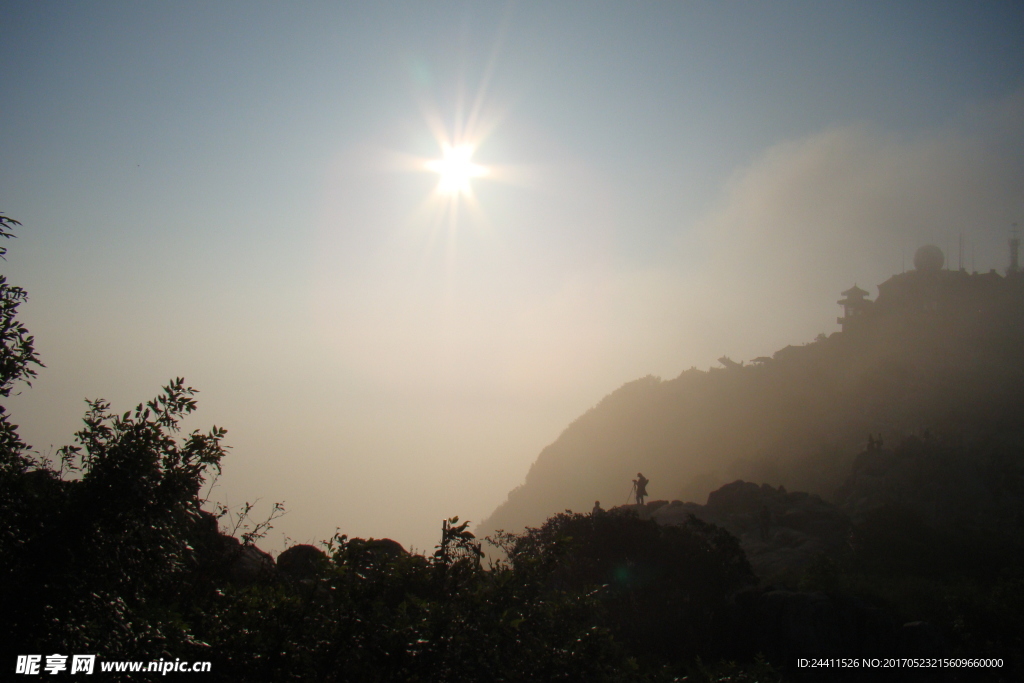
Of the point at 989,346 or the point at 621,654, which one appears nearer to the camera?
the point at 621,654

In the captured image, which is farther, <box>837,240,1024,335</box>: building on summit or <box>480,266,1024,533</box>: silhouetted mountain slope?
<box>837,240,1024,335</box>: building on summit

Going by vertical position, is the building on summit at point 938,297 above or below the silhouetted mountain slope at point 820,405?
above

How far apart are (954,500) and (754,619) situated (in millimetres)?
37880

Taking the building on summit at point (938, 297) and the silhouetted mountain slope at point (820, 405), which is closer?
the silhouetted mountain slope at point (820, 405)

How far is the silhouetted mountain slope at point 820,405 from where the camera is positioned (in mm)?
67250

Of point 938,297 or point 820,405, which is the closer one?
point 820,405

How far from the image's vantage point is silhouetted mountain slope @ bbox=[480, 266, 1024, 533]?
221 ft

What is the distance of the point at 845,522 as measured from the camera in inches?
1578

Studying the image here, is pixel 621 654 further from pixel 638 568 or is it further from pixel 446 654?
pixel 638 568

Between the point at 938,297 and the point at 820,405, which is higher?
the point at 938,297

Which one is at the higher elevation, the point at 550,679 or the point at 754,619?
the point at 550,679

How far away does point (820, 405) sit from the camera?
79.6 meters

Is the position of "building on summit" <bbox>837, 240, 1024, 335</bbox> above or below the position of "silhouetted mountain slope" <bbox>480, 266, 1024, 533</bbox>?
above

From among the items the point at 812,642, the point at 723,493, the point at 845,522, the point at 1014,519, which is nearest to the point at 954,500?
the point at 1014,519
